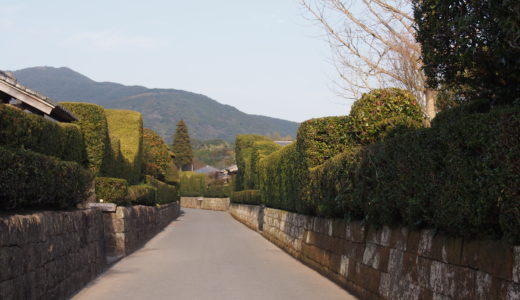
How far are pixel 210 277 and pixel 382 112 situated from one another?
212 inches

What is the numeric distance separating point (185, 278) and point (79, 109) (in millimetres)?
9127

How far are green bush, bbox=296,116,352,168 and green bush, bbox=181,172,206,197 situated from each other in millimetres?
65464

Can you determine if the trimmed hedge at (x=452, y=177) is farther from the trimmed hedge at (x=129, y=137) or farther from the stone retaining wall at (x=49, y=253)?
the trimmed hedge at (x=129, y=137)

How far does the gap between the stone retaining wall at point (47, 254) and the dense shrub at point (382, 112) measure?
20.9 feet

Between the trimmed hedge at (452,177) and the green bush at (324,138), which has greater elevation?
the green bush at (324,138)

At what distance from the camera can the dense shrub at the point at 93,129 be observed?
1919 centimetres

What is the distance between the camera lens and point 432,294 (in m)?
6.82

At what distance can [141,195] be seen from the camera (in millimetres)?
23547

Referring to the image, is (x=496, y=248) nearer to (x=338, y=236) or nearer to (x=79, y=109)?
(x=338, y=236)

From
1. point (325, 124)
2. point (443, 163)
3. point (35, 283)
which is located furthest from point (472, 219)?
point (325, 124)

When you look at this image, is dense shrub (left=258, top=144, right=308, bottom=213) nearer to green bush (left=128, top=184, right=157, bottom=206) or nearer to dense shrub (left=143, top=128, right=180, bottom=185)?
green bush (left=128, top=184, right=157, bottom=206)

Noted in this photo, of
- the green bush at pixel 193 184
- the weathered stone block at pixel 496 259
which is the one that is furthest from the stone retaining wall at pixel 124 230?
the green bush at pixel 193 184

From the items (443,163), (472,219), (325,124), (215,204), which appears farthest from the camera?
(215,204)

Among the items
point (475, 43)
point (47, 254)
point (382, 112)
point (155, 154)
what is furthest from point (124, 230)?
point (155, 154)
